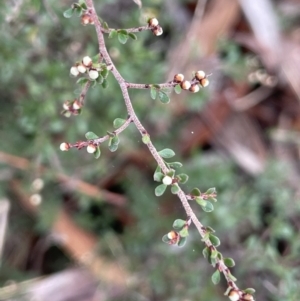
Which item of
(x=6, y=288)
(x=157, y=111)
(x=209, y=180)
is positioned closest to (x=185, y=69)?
(x=157, y=111)

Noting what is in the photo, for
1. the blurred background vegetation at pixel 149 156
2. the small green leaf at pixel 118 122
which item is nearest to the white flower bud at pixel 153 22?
the small green leaf at pixel 118 122

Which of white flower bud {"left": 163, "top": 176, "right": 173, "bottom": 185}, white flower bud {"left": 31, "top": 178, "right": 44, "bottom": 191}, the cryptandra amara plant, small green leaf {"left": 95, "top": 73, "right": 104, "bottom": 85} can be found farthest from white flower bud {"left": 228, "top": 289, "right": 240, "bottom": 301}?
white flower bud {"left": 31, "top": 178, "right": 44, "bottom": 191}

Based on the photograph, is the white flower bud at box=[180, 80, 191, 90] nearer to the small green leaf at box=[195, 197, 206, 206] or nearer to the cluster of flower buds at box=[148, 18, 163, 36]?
the cluster of flower buds at box=[148, 18, 163, 36]

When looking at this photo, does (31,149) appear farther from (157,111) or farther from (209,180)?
(209,180)

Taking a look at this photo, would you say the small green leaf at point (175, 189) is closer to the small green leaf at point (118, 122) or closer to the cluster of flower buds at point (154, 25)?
the small green leaf at point (118, 122)

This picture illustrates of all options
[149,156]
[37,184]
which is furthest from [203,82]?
[149,156]
